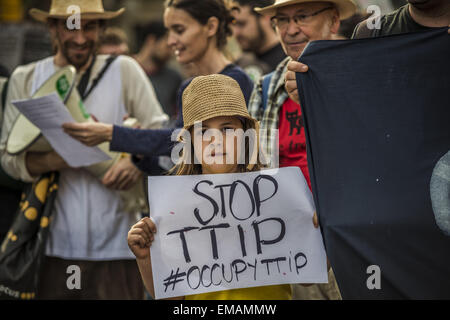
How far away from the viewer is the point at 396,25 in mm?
2539

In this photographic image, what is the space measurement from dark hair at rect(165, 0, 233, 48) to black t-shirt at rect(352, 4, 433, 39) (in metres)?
0.98

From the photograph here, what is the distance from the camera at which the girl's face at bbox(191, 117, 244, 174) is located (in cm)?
251

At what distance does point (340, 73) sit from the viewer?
2.36m

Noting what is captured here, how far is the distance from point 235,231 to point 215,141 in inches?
14.9

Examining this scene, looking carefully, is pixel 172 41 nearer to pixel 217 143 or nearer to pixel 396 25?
pixel 217 143

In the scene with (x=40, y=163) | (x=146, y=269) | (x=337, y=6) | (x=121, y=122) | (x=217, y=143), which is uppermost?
(x=337, y=6)

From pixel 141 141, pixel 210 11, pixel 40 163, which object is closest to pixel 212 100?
pixel 141 141

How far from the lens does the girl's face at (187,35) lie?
3324 mm

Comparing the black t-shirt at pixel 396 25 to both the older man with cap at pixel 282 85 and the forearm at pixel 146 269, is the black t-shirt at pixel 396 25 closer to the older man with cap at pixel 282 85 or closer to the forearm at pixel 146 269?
the older man with cap at pixel 282 85

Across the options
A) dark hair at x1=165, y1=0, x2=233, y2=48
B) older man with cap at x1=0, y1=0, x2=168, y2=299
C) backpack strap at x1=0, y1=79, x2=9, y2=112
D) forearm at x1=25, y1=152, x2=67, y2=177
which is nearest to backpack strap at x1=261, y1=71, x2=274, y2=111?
dark hair at x1=165, y1=0, x2=233, y2=48
